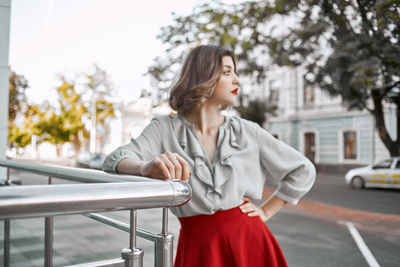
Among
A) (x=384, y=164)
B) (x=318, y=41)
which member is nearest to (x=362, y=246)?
(x=318, y=41)

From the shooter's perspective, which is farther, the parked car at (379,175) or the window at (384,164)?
the window at (384,164)

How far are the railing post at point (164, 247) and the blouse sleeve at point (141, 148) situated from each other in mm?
531

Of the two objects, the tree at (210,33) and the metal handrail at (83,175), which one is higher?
the tree at (210,33)

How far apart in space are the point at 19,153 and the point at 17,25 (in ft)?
6.25

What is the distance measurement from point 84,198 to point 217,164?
1011 millimetres

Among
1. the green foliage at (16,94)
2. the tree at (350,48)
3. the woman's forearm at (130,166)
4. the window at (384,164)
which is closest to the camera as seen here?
the woman's forearm at (130,166)

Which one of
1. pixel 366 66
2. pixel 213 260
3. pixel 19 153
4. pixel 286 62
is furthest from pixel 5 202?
pixel 286 62

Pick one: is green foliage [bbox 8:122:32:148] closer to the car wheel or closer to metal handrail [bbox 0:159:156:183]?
metal handrail [bbox 0:159:156:183]

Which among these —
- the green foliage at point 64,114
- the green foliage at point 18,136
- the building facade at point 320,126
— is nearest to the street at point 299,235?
the green foliage at point 18,136

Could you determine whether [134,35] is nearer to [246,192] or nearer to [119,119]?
[246,192]

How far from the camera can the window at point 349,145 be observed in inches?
805

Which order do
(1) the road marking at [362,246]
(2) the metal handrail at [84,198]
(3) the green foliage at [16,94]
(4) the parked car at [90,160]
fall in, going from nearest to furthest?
(2) the metal handrail at [84,198], (1) the road marking at [362,246], (3) the green foliage at [16,94], (4) the parked car at [90,160]

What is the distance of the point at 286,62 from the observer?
9664 millimetres

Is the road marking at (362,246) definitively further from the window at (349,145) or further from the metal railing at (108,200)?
the window at (349,145)
